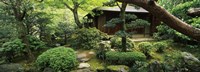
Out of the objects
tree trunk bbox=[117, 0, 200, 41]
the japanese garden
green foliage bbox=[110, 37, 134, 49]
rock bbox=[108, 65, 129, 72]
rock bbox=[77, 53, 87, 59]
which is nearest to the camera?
tree trunk bbox=[117, 0, 200, 41]

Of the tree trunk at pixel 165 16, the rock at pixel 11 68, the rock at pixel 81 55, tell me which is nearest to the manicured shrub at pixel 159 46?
the rock at pixel 81 55

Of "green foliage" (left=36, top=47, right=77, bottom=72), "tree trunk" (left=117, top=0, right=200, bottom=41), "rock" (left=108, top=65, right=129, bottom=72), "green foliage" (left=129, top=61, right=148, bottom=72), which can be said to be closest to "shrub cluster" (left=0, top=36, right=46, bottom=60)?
"green foliage" (left=36, top=47, right=77, bottom=72)

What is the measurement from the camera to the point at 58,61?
927cm

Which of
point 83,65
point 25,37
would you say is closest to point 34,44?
point 25,37

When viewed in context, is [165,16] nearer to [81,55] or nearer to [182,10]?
[182,10]

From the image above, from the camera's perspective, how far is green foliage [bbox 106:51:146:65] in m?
9.91

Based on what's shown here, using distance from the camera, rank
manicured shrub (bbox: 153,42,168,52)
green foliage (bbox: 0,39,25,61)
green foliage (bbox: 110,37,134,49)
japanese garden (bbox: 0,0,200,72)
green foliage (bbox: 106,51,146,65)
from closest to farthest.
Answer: japanese garden (bbox: 0,0,200,72) < green foliage (bbox: 106,51,146,65) < green foliage (bbox: 0,39,25,61) < green foliage (bbox: 110,37,134,49) < manicured shrub (bbox: 153,42,168,52)

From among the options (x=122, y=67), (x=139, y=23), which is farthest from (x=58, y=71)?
(x=139, y=23)

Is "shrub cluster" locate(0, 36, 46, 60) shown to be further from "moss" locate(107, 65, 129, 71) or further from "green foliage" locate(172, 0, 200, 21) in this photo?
"green foliage" locate(172, 0, 200, 21)

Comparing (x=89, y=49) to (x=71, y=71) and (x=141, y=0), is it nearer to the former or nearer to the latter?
(x=71, y=71)

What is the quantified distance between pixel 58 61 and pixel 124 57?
10.1 feet

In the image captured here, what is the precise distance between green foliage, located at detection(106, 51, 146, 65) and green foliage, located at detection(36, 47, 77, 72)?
5.89ft

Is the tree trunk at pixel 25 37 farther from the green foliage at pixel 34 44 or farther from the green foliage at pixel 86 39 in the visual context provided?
the green foliage at pixel 86 39

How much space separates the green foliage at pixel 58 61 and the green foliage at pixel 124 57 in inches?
70.7
